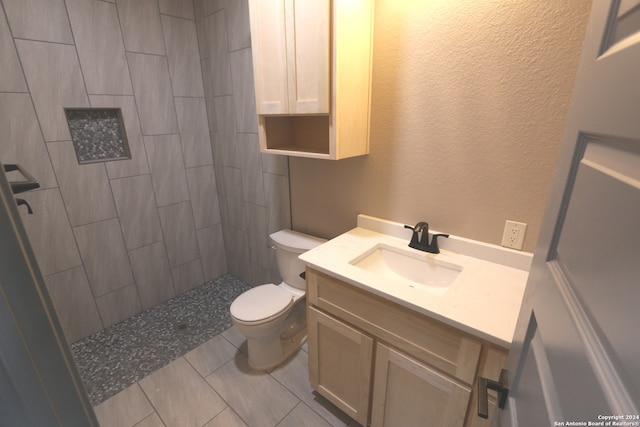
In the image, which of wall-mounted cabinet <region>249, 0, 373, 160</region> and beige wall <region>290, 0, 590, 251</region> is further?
wall-mounted cabinet <region>249, 0, 373, 160</region>

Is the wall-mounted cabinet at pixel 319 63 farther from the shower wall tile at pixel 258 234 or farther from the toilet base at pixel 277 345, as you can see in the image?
the toilet base at pixel 277 345

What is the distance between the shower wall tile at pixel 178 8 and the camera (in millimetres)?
1967

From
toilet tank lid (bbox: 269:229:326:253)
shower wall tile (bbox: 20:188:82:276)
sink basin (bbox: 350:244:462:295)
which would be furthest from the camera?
toilet tank lid (bbox: 269:229:326:253)

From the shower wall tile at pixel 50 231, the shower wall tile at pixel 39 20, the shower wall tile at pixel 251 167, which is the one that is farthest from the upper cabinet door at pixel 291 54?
the shower wall tile at pixel 50 231

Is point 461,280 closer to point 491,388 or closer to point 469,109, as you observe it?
point 491,388

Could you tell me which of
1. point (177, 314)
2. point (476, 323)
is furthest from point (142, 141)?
point (476, 323)

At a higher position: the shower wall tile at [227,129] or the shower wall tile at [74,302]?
the shower wall tile at [227,129]

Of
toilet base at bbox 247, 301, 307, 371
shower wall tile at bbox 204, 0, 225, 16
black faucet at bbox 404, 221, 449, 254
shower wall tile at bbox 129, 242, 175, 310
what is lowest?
toilet base at bbox 247, 301, 307, 371

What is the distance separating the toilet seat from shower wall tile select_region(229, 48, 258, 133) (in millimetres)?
1133

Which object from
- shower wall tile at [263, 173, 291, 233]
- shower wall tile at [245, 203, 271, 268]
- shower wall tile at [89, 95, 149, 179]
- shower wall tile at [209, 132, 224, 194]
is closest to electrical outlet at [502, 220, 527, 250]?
shower wall tile at [263, 173, 291, 233]

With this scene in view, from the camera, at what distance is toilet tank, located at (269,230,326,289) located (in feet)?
5.94

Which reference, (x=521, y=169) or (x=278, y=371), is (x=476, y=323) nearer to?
(x=521, y=169)

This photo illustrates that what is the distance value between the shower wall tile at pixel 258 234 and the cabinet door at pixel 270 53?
0.96 m

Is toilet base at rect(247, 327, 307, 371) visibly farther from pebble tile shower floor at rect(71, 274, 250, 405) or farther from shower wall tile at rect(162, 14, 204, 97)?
shower wall tile at rect(162, 14, 204, 97)
